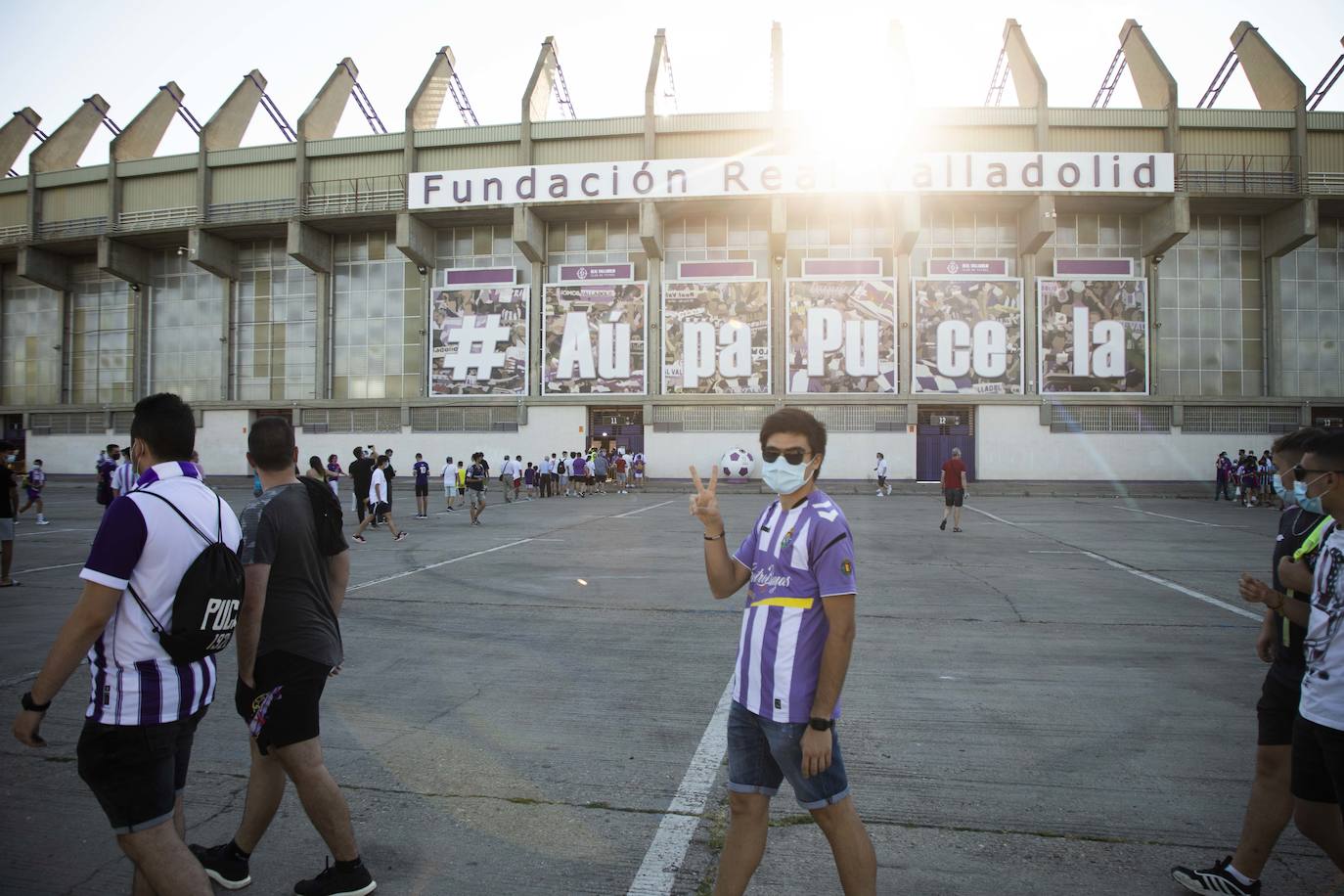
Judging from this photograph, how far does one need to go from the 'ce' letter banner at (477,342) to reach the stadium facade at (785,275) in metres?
0.13

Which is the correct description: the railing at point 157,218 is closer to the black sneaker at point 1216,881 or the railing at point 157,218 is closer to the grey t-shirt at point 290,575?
the grey t-shirt at point 290,575

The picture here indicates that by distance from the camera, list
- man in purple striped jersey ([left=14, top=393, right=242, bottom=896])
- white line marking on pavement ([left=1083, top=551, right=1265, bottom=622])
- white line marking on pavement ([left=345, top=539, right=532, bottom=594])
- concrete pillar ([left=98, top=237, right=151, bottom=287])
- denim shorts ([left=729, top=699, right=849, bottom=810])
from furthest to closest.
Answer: concrete pillar ([left=98, top=237, right=151, bottom=287]) < white line marking on pavement ([left=345, top=539, right=532, bottom=594]) < white line marking on pavement ([left=1083, top=551, right=1265, bottom=622]) < denim shorts ([left=729, top=699, right=849, bottom=810]) < man in purple striped jersey ([left=14, top=393, right=242, bottom=896])

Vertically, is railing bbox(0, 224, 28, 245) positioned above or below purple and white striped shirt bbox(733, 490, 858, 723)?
above

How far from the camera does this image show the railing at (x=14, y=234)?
37.6 metres

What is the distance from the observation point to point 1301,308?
31.7 meters

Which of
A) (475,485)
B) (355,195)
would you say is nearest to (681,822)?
(475,485)

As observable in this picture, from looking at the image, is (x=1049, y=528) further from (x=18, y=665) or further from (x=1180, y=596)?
(x=18, y=665)

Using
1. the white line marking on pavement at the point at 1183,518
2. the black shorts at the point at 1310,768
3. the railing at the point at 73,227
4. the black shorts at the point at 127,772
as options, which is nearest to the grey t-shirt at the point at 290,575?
the black shorts at the point at 127,772

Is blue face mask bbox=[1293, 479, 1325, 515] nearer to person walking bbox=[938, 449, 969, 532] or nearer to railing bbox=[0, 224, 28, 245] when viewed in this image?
person walking bbox=[938, 449, 969, 532]

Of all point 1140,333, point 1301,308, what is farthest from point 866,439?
point 1301,308

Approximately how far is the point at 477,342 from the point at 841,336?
16218mm

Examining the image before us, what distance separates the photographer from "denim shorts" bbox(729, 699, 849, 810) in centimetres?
231

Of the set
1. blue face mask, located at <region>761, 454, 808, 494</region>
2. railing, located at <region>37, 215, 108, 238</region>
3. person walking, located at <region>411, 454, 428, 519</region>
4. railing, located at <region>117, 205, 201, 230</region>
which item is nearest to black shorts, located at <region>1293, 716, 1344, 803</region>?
blue face mask, located at <region>761, 454, 808, 494</region>

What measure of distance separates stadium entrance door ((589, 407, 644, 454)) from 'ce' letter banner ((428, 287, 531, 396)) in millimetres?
3569
